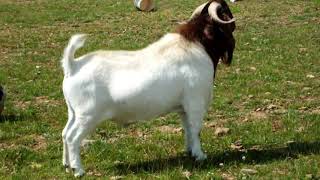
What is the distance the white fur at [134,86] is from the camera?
733 centimetres

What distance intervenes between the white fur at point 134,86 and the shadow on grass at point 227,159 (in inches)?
8.1

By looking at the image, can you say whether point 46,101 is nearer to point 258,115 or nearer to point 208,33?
point 258,115

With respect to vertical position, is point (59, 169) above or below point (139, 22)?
above

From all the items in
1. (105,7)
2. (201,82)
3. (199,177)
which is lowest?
(105,7)

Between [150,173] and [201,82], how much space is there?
→ 1227 millimetres

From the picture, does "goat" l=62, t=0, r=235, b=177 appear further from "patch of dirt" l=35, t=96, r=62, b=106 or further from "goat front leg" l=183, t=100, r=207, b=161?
"patch of dirt" l=35, t=96, r=62, b=106

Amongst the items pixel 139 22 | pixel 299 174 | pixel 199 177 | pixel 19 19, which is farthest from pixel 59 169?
pixel 19 19

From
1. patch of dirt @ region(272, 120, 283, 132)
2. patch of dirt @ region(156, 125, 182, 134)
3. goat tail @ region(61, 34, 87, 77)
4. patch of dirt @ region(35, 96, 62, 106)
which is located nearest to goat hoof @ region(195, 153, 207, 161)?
patch of dirt @ region(156, 125, 182, 134)

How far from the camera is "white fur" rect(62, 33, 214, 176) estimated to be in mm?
7332

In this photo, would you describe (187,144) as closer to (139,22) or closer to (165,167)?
(165,167)

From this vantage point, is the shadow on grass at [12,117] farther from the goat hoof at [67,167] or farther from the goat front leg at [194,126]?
the goat front leg at [194,126]

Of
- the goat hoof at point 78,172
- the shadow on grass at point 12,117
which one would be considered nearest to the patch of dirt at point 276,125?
the goat hoof at point 78,172

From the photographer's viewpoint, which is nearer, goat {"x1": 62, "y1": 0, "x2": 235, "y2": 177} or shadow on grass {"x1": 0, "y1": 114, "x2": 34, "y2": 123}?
goat {"x1": 62, "y1": 0, "x2": 235, "y2": 177}

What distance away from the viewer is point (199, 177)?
23.9ft
